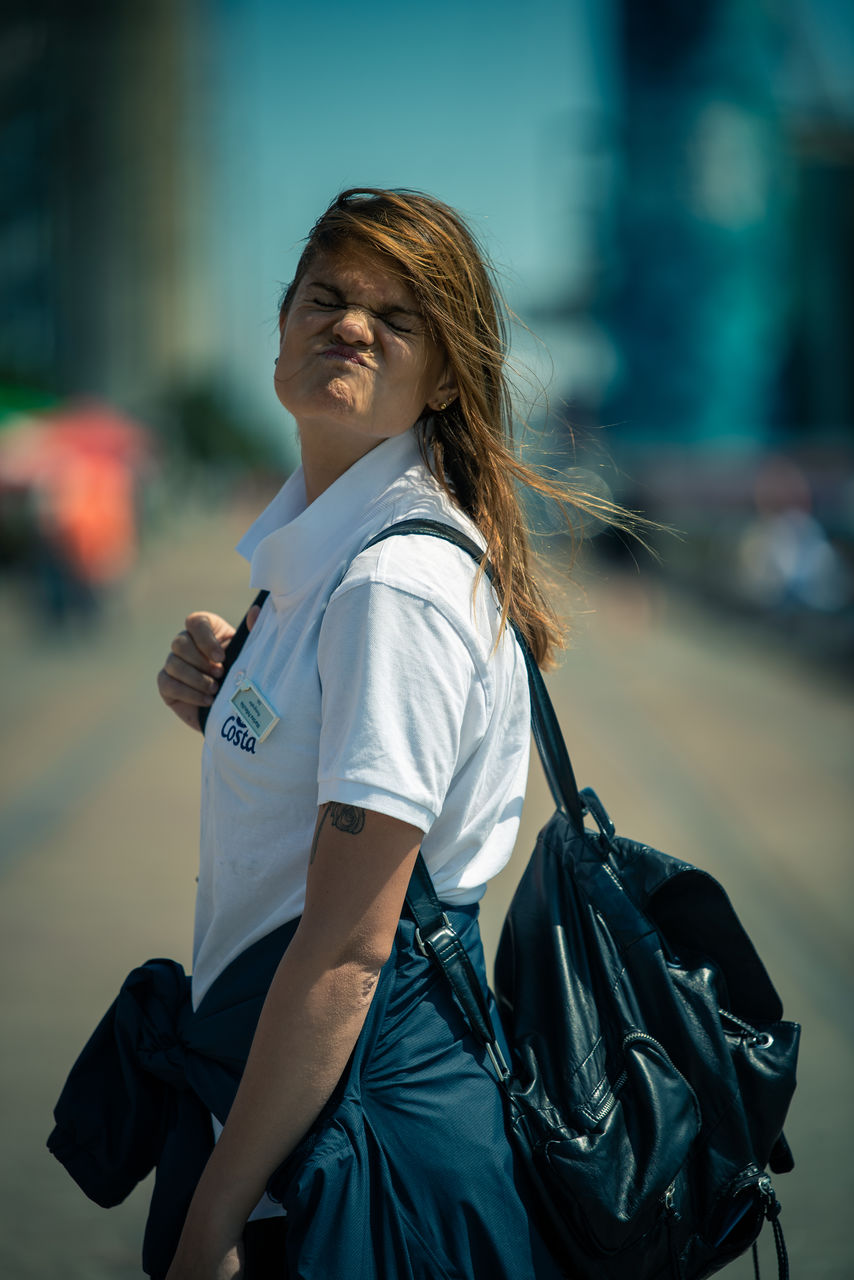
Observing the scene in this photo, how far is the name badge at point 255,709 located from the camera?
136cm

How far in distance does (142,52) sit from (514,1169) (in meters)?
103

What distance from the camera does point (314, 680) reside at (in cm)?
135

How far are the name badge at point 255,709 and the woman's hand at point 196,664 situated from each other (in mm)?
337

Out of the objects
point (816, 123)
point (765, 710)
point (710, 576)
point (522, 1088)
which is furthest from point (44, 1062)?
point (816, 123)

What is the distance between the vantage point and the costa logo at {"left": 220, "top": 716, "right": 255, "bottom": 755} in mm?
1382

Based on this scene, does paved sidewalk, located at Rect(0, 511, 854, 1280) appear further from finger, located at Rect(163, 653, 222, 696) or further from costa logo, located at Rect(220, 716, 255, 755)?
costa logo, located at Rect(220, 716, 255, 755)

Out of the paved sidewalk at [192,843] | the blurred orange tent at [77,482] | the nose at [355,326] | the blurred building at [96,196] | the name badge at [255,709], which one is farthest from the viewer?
the blurred building at [96,196]

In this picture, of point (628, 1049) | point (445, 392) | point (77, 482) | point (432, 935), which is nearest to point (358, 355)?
point (445, 392)

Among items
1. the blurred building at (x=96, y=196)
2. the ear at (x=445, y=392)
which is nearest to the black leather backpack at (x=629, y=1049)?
the ear at (x=445, y=392)

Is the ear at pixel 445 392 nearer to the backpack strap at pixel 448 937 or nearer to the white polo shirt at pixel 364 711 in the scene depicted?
the white polo shirt at pixel 364 711

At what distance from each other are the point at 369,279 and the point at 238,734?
2.03ft

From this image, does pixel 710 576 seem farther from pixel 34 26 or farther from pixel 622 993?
pixel 34 26

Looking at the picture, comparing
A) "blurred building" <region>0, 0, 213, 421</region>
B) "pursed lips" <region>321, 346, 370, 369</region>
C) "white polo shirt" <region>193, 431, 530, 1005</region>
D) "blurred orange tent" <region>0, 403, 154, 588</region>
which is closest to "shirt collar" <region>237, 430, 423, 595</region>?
"white polo shirt" <region>193, 431, 530, 1005</region>

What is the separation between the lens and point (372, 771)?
122cm
